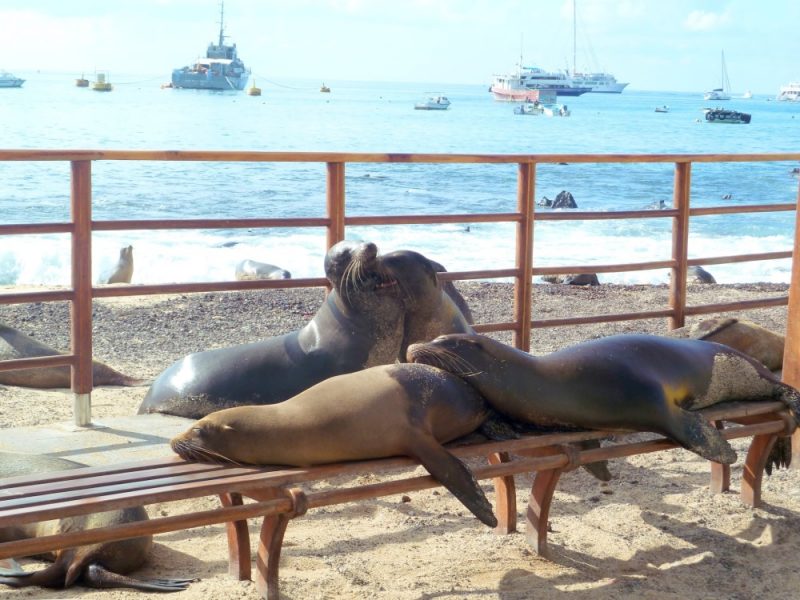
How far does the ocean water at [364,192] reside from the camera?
1534 cm

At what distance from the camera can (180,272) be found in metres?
14.2

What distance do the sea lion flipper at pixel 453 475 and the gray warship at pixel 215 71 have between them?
355ft

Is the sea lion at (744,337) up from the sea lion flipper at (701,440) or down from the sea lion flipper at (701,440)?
down

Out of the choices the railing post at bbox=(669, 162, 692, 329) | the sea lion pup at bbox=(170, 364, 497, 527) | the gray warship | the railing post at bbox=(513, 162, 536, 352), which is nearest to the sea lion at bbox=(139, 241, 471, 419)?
the railing post at bbox=(513, 162, 536, 352)

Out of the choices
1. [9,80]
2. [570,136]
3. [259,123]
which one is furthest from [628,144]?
[9,80]

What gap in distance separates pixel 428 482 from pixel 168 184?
26742 mm

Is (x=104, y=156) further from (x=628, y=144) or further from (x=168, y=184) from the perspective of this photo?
(x=628, y=144)

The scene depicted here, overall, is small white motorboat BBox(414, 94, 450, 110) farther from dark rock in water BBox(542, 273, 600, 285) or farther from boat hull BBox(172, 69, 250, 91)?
dark rock in water BBox(542, 273, 600, 285)

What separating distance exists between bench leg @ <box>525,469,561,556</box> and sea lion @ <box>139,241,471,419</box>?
1.15 m

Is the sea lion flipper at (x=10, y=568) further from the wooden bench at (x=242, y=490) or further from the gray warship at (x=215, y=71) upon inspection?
the gray warship at (x=215, y=71)

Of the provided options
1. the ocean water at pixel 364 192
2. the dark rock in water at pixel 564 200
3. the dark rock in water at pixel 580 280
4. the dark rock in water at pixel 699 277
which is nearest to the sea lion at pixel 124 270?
the ocean water at pixel 364 192

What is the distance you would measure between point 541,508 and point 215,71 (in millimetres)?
110013

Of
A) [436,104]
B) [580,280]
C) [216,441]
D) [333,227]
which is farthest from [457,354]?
[436,104]

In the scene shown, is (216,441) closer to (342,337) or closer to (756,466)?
(342,337)
